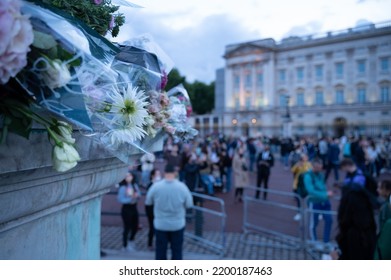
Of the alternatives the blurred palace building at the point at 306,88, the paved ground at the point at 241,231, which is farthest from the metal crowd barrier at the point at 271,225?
the blurred palace building at the point at 306,88

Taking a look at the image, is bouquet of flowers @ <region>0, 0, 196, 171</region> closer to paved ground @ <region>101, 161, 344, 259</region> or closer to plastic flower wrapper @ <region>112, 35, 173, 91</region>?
plastic flower wrapper @ <region>112, 35, 173, 91</region>

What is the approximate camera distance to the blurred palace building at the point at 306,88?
1750 inches

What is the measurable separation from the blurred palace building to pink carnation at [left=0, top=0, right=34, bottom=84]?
44142 mm

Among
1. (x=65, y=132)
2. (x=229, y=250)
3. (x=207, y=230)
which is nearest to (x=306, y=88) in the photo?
(x=207, y=230)

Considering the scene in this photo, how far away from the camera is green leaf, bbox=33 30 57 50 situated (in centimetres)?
79

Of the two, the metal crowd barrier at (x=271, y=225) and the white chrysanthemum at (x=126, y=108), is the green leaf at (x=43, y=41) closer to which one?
the white chrysanthemum at (x=126, y=108)

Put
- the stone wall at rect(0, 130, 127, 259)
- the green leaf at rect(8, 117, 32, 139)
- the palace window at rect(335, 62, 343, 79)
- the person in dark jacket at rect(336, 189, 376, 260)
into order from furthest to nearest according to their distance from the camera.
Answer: the palace window at rect(335, 62, 343, 79)
the person in dark jacket at rect(336, 189, 376, 260)
the stone wall at rect(0, 130, 127, 259)
the green leaf at rect(8, 117, 32, 139)

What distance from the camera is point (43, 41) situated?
2.61 feet

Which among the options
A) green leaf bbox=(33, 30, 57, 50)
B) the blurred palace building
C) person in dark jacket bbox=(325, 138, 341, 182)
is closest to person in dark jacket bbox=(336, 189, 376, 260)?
green leaf bbox=(33, 30, 57, 50)

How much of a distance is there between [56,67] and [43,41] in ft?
0.22

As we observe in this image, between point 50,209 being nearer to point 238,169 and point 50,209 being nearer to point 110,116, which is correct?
point 110,116

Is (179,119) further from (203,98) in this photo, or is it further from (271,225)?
(203,98)

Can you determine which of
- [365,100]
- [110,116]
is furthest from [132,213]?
[365,100]
